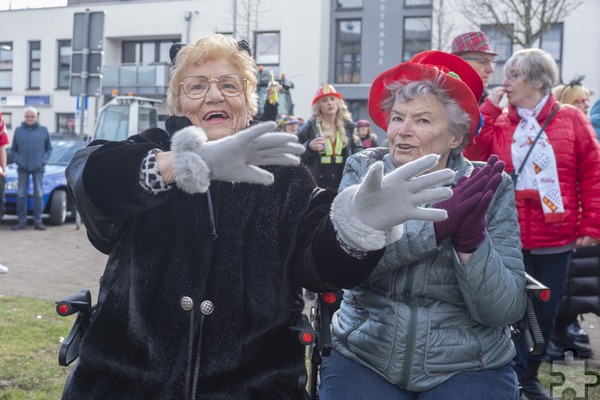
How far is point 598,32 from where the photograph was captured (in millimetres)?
26734

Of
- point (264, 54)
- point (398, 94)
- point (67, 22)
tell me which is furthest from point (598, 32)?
point (398, 94)

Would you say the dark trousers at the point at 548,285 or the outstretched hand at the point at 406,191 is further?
the dark trousers at the point at 548,285

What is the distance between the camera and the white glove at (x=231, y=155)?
1988 millimetres

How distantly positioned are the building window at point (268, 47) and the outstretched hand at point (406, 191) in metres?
30.3

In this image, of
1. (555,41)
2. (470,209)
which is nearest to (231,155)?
(470,209)

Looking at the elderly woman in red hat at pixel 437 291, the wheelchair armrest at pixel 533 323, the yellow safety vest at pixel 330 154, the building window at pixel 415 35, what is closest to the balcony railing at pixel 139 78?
the building window at pixel 415 35

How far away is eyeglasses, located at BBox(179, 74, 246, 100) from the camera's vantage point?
251 centimetres

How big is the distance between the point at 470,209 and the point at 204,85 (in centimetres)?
102

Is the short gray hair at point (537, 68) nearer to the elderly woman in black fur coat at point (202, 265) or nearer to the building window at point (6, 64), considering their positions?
the elderly woman in black fur coat at point (202, 265)

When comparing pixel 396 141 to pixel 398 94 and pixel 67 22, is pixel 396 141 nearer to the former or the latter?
pixel 398 94

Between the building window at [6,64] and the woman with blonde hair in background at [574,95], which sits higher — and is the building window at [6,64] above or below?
above

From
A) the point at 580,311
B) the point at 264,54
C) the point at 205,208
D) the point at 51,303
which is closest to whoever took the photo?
the point at 205,208

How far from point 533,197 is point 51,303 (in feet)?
14.2

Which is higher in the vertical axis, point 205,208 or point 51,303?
point 205,208
